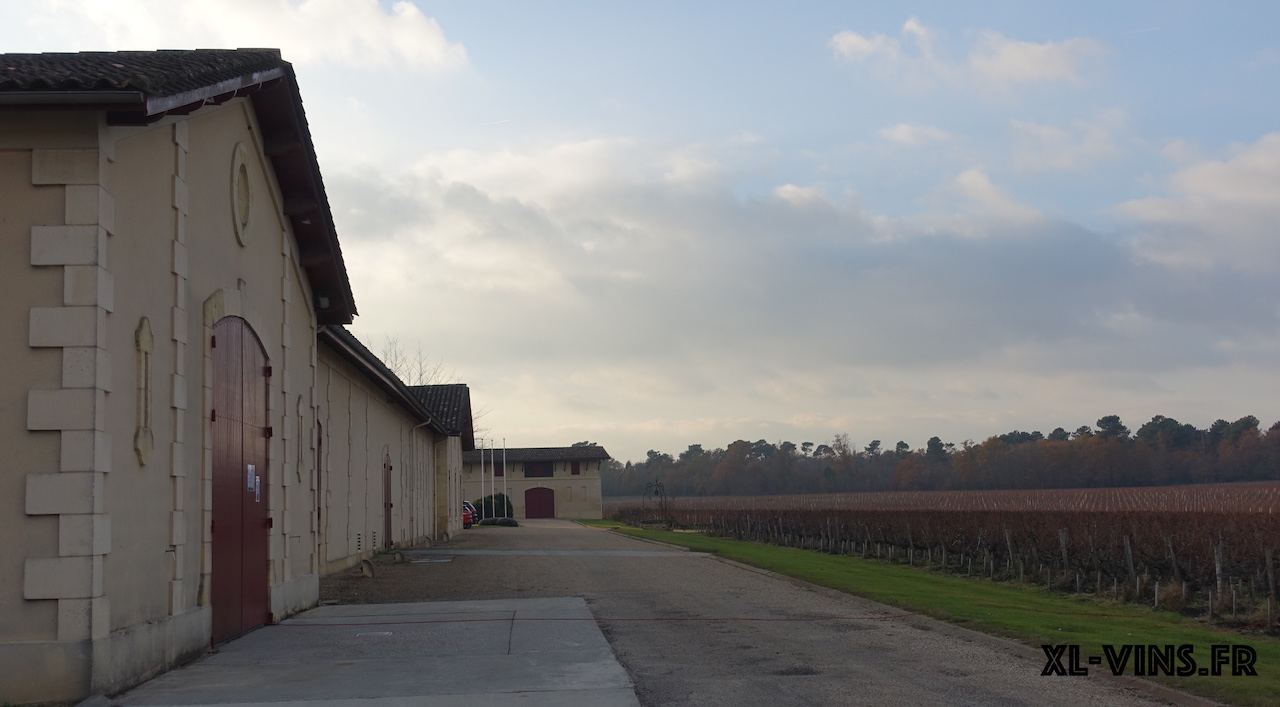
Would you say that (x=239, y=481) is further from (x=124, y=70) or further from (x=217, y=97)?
(x=124, y=70)

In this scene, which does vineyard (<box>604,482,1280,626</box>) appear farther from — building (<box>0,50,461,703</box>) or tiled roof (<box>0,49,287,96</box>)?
tiled roof (<box>0,49,287,96</box>)

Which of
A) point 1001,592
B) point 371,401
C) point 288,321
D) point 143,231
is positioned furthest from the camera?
point 371,401

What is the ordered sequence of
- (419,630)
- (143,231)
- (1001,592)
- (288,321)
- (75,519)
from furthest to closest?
(1001,592)
(288,321)
(419,630)
(143,231)
(75,519)

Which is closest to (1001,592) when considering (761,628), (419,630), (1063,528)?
(1063,528)

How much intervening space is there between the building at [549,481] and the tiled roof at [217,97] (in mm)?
59886

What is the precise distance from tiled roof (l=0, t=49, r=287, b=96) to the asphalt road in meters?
5.51

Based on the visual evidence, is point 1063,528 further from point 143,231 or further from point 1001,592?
point 143,231

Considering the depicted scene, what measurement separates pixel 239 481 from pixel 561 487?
6432cm

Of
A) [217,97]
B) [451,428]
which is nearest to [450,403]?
[451,428]

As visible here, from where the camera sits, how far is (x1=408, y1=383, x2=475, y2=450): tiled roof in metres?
42.6

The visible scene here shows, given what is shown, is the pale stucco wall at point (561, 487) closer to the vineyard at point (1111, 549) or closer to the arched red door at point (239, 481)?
the vineyard at point (1111, 549)

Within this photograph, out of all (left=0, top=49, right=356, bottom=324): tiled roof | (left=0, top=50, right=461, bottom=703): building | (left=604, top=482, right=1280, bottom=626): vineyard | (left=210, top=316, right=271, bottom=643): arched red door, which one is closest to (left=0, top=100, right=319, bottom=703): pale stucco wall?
(left=0, top=50, right=461, bottom=703): building

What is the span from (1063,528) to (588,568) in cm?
1170

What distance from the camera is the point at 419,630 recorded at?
10836 mm
